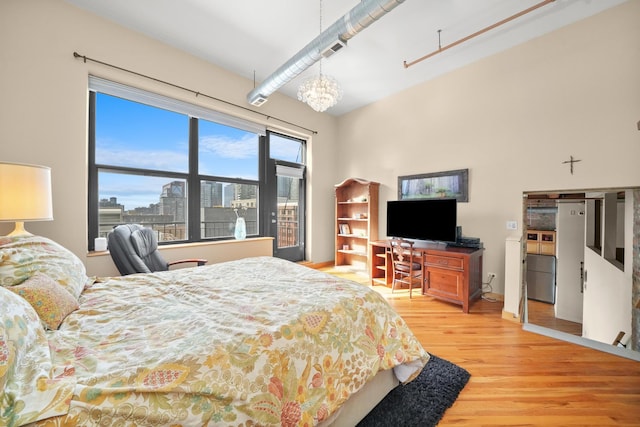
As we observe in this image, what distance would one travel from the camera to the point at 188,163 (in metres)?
3.47

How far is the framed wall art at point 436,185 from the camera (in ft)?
11.7

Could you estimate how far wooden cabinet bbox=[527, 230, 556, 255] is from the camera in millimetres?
2662

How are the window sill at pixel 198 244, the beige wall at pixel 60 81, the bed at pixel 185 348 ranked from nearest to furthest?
the bed at pixel 185 348 < the beige wall at pixel 60 81 < the window sill at pixel 198 244

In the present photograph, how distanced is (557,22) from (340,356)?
4.04 m

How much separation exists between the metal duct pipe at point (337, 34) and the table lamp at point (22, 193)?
8.08ft

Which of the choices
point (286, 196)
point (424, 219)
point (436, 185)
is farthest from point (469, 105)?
point (286, 196)

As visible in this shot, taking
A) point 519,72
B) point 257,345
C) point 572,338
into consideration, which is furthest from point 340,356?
point 519,72

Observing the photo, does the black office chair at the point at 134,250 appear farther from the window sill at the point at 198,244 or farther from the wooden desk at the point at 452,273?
the wooden desk at the point at 452,273

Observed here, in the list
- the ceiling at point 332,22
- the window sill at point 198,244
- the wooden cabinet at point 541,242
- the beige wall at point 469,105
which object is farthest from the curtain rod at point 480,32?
the window sill at point 198,244

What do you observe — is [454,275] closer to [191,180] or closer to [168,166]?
[191,180]

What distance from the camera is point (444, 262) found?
3119mm

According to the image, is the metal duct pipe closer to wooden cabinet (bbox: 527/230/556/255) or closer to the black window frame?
the black window frame

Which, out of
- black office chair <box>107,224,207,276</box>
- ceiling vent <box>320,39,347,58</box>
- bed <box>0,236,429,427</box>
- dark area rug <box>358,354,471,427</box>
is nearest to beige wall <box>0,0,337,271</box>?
black office chair <box>107,224,207,276</box>

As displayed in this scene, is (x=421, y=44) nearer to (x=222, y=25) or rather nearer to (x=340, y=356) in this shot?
(x=222, y=25)
